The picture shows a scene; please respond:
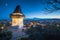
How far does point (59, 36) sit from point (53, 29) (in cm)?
23

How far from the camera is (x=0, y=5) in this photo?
398cm

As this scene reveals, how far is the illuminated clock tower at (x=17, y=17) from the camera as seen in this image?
400 centimetres

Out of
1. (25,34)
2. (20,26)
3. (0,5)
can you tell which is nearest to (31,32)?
(25,34)

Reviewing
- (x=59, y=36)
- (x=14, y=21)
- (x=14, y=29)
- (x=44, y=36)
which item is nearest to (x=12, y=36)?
(x=14, y=29)

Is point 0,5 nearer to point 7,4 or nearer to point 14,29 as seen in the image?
point 7,4

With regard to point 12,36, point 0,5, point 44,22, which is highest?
point 0,5

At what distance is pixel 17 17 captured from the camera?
13.8 ft

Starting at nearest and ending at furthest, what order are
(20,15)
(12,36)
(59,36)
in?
(59,36)
(12,36)
(20,15)

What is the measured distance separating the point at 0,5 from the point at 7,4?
0.19 metres

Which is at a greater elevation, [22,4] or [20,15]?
[22,4]

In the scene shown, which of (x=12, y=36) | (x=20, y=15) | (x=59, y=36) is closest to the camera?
(x=59, y=36)

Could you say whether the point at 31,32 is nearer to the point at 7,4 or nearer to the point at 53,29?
the point at 53,29

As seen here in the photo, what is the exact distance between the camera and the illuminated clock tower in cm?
400

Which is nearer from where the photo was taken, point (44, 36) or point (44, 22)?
point (44, 36)
